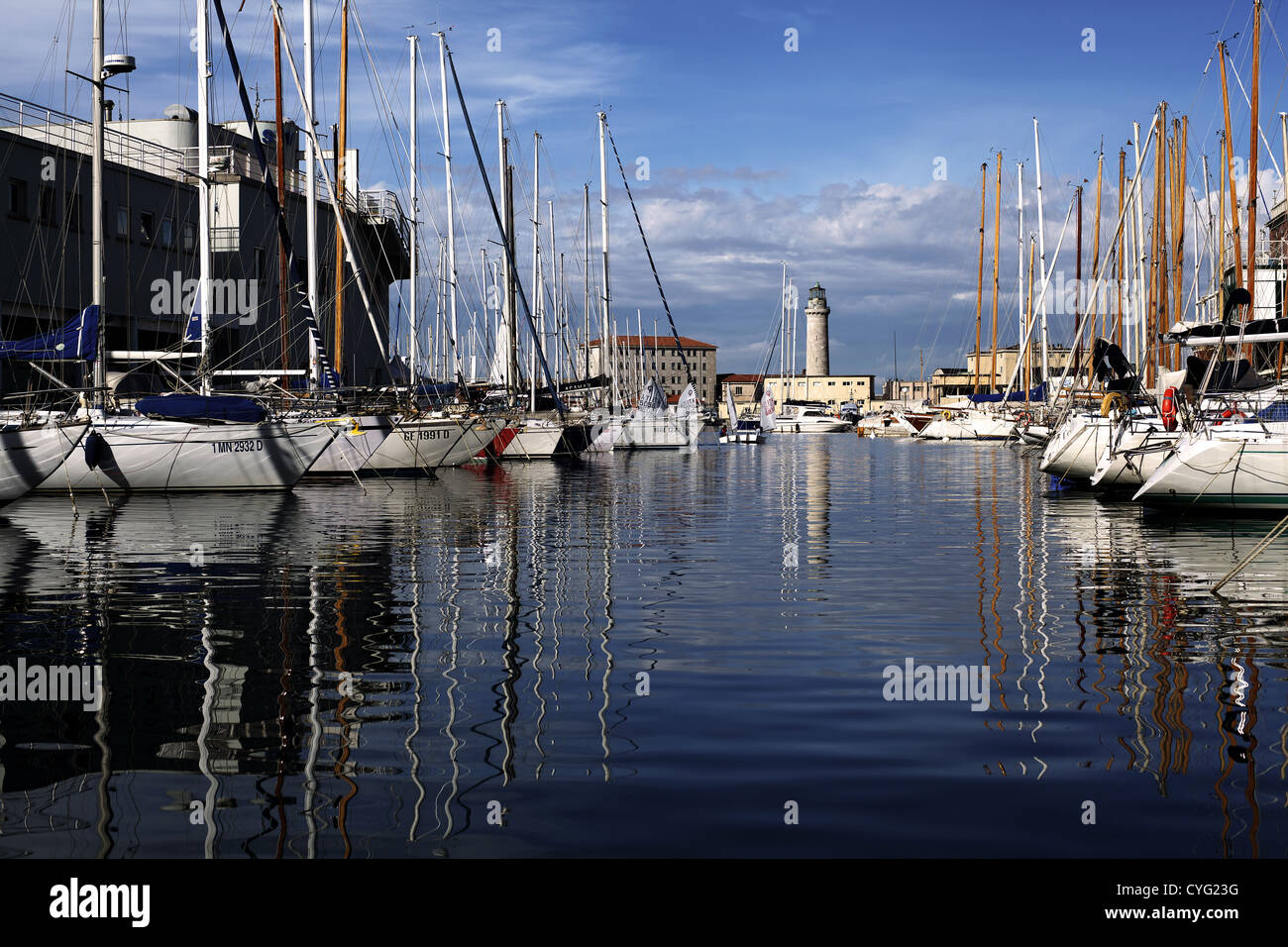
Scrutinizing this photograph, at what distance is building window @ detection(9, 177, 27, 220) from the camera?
40.3 metres

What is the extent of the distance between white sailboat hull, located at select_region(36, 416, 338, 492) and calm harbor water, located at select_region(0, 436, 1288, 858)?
9.78 metres

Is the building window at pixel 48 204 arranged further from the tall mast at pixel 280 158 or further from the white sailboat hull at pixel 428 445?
the white sailboat hull at pixel 428 445

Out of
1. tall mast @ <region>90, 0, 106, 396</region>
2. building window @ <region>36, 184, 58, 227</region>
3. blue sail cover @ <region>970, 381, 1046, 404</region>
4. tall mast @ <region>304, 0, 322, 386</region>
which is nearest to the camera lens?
tall mast @ <region>90, 0, 106, 396</region>

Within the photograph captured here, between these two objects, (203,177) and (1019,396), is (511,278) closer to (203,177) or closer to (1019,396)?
(203,177)

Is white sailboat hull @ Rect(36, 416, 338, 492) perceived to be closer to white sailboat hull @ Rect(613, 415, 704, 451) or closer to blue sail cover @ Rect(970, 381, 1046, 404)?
white sailboat hull @ Rect(613, 415, 704, 451)

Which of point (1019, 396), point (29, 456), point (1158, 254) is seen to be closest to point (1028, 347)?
point (1019, 396)

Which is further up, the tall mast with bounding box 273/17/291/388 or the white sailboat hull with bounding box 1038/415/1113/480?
the tall mast with bounding box 273/17/291/388

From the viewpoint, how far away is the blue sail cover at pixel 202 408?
99.7ft

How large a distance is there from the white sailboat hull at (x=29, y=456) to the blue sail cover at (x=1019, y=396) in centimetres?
4664

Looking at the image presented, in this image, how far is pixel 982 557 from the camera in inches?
739

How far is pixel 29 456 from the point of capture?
25.1m

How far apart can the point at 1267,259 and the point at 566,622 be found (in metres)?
57.4

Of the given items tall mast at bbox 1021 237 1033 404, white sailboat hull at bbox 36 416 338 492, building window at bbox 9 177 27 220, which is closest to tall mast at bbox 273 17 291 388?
white sailboat hull at bbox 36 416 338 492
